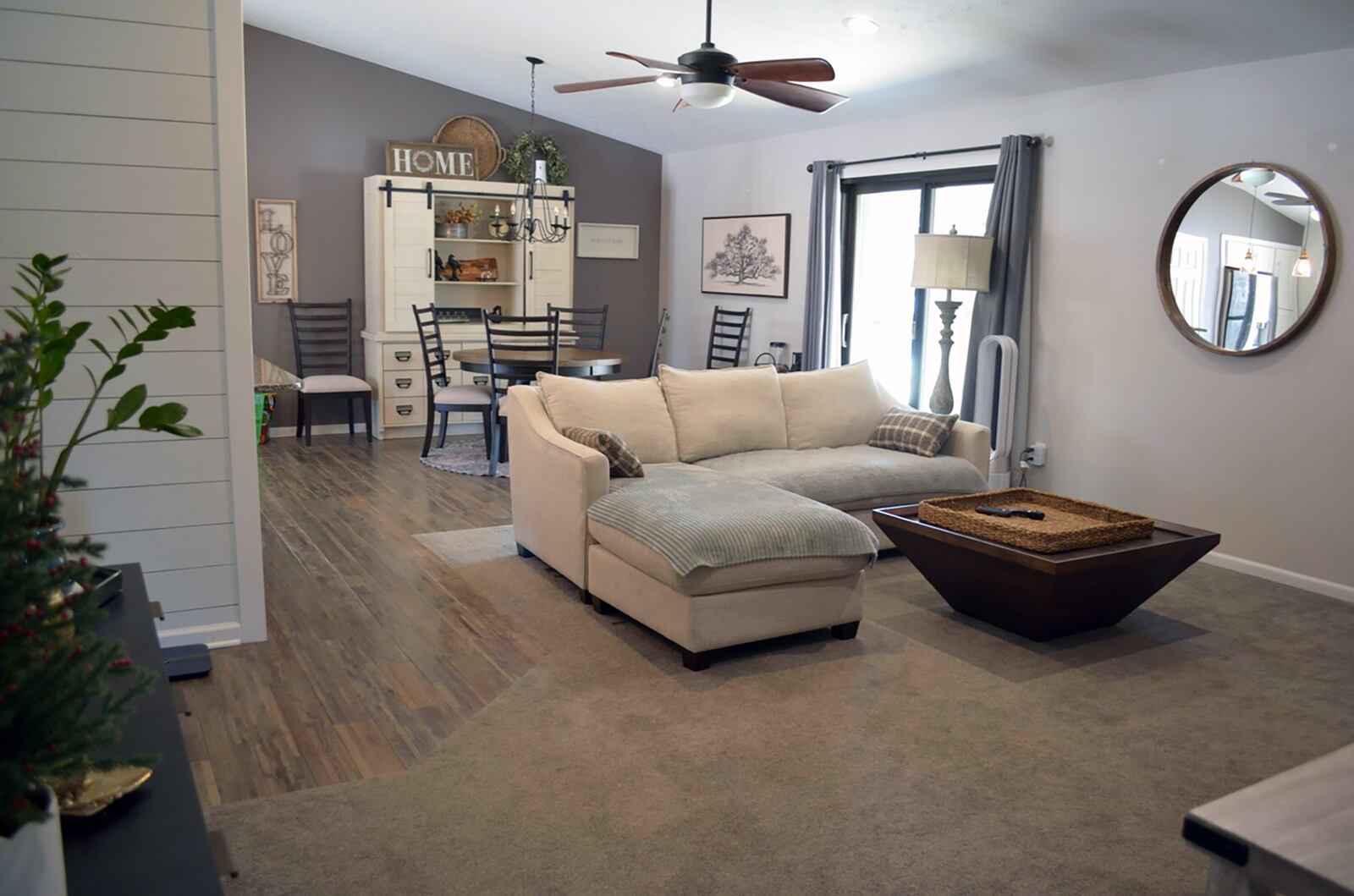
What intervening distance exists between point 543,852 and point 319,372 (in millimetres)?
6336

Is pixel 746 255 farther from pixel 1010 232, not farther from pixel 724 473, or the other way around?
pixel 724 473

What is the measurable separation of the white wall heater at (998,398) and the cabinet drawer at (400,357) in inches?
162

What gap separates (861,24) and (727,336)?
3309 mm

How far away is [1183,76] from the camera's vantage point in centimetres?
505

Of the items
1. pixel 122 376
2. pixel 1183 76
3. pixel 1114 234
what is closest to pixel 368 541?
pixel 122 376

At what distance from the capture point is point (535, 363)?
252 inches

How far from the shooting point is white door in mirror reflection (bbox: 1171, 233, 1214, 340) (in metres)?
5.06

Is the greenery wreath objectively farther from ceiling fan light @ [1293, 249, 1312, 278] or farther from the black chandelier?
ceiling fan light @ [1293, 249, 1312, 278]

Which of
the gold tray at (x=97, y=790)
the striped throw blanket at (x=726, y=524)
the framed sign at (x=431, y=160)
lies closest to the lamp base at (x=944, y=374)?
the striped throw blanket at (x=726, y=524)

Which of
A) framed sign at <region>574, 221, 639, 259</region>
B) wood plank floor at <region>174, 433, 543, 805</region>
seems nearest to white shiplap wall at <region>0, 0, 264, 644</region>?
wood plank floor at <region>174, 433, 543, 805</region>

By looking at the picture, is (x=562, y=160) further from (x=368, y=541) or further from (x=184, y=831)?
(x=184, y=831)

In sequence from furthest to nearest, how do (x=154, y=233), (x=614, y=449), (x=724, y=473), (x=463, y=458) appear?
(x=463, y=458), (x=724, y=473), (x=614, y=449), (x=154, y=233)

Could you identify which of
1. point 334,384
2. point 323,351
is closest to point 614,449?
point 334,384

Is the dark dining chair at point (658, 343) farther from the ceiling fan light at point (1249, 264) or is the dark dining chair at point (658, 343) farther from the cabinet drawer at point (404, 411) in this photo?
the ceiling fan light at point (1249, 264)
